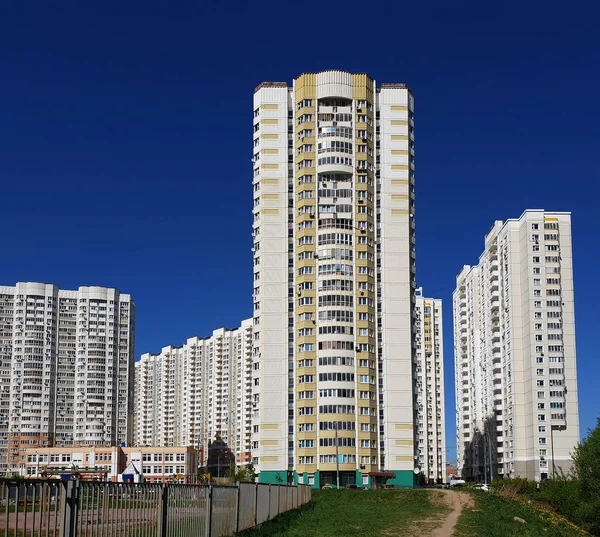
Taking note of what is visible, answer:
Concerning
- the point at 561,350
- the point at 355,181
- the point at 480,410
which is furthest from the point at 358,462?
the point at 480,410

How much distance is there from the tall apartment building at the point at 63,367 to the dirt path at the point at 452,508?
131 metres

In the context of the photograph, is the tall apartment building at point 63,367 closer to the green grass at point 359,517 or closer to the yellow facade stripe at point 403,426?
the yellow facade stripe at point 403,426

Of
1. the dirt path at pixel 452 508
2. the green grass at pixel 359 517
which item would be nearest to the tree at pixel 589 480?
the dirt path at pixel 452 508

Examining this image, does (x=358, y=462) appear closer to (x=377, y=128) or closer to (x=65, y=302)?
(x=377, y=128)

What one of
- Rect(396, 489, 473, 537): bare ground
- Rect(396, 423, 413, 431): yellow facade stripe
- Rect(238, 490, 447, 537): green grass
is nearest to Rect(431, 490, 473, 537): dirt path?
Rect(396, 489, 473, 537): bare ground

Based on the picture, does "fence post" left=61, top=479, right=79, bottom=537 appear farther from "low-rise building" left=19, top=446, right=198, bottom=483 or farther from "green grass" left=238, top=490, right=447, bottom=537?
"low-rise building" left=19, top=446, right=198, bottom=483

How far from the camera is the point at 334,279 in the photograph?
9956cm

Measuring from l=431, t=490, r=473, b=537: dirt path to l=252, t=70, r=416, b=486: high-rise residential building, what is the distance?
42067 mm

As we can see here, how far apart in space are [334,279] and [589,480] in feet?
169

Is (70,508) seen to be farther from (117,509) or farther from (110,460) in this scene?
(110,460)

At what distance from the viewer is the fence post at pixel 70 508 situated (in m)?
12.4

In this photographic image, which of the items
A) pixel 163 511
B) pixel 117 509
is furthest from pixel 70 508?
pixel 163 511

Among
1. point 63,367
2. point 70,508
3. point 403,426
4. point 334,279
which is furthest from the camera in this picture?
point 63,367

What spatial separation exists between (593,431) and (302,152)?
57472 mm
